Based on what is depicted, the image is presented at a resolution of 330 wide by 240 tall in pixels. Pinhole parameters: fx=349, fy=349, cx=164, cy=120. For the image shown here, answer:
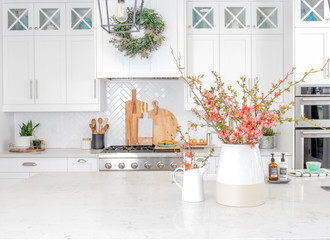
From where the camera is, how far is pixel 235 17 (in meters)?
3.87

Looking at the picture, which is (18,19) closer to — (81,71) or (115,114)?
(81,71)

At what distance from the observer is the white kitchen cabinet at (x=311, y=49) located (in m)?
3.51

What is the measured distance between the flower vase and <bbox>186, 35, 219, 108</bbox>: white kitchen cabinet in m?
2.40

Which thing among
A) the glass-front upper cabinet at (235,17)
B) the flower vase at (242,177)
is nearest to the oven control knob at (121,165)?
the glass-front upper cabinet at (235,17)

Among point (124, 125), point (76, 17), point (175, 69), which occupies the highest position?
point (76, 17)

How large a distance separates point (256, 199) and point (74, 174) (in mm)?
1234

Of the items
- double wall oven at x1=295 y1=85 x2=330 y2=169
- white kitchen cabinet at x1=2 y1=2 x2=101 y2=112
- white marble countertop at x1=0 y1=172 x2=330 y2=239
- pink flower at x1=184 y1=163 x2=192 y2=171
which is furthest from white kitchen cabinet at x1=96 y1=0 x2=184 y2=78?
pink flower at x1=184 y1=163 x2=192 y2=171

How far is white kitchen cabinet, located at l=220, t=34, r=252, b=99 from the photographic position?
12.6 feet

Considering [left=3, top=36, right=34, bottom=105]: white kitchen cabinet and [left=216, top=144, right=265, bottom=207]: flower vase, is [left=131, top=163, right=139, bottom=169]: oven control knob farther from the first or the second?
[left=216, top=144, right=265, bottom=207]: flower vase

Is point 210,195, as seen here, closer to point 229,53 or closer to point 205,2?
point 229,53

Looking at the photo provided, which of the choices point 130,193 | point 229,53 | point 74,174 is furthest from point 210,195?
point 229,53

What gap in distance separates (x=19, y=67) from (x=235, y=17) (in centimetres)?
245

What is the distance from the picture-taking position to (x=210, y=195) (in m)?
1.70

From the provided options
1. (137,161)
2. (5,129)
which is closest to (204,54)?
(137,161)
